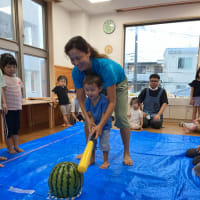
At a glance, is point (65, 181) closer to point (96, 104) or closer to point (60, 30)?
point (96, 104)

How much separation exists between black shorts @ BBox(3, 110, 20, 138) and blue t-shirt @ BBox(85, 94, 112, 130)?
93 centimetres

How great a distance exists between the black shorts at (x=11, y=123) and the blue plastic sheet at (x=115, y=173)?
24 cm

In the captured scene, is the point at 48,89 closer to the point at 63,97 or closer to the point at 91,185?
the point at 63,97

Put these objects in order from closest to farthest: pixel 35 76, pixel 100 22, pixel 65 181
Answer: pixel 65 181 → pixel 35 76 → pixel 100 22

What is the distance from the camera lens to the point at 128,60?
4.86m

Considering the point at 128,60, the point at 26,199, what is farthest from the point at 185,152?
the point at 128,60

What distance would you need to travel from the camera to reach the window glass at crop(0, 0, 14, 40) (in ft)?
9.90

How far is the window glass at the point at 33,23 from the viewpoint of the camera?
3.52 m

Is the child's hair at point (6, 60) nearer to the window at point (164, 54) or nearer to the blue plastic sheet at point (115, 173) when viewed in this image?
the blue plastic sheet at point (115, 173)

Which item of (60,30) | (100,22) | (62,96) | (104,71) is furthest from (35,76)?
(104,71)

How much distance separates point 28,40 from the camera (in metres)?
3.58

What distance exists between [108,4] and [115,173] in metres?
4.08

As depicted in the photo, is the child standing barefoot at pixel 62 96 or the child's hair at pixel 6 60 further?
the child standing barefoot at pixel 62 96

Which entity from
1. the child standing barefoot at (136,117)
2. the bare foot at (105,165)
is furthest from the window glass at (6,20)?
the bare foot at (105,165)
